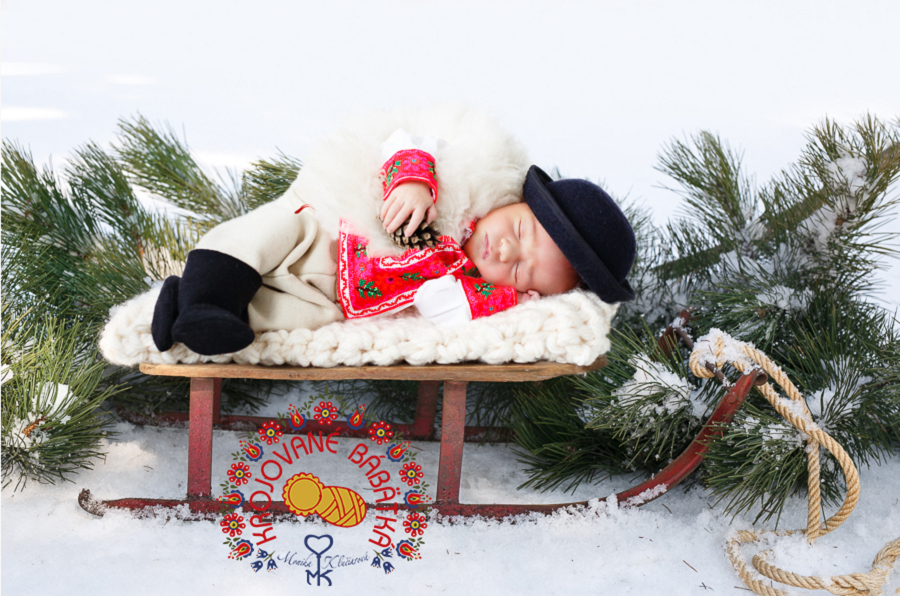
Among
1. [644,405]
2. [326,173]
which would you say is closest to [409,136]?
[326,173]

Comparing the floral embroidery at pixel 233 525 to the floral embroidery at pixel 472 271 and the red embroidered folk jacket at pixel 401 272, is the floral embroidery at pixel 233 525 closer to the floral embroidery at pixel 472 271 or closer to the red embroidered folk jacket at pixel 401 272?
the red embroidered folk jacket at pixel 401 272

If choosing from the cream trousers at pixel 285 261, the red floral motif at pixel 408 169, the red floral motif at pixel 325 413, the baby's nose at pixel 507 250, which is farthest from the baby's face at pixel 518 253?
the red floral motif at pixel 325 413

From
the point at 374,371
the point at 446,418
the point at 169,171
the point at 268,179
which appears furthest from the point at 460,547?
the point at 169,171

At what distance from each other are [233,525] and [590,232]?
70 centimetres

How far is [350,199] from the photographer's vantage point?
1087mm

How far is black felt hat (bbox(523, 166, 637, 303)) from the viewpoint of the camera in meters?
1.03

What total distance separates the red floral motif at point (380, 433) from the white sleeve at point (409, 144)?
0.47 metres

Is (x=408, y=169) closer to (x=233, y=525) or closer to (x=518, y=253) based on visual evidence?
(x=518, y=253)

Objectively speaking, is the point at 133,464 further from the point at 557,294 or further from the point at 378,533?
the point at 557,294

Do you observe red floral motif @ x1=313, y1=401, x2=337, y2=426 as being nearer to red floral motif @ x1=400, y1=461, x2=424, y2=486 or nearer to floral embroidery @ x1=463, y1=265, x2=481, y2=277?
red floral motif @ x1=400, y1=461, x2=424, y2=486

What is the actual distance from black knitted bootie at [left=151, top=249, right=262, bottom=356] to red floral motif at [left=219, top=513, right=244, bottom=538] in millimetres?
269

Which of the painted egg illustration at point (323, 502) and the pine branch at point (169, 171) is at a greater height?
the pine branch at point (169, 171)

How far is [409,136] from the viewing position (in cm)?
111

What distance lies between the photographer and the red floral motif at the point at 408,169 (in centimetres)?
104
